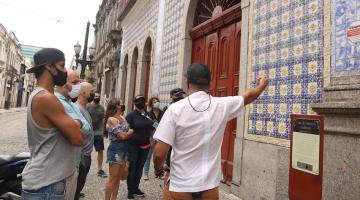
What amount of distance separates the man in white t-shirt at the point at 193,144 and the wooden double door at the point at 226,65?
374cm

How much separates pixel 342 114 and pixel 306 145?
133cm

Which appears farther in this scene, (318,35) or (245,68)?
Result: (245,68)

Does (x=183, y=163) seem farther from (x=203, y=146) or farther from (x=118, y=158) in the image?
(x=118, y=158)

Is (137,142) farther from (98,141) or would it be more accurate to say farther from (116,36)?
(116,36)

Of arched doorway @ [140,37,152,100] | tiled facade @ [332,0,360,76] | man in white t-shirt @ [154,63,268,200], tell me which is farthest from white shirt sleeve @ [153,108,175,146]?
arched doorway @ [140,37,152,100]

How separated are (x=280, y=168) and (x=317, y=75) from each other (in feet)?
4.18

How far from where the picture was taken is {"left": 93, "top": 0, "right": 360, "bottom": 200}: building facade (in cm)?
363

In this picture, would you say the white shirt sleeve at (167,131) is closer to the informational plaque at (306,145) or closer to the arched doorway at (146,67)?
the informational plaque at (306,145)

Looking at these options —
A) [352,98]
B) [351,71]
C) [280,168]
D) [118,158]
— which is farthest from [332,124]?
[118,158]

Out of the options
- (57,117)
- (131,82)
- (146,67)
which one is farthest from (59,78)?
(131,82)

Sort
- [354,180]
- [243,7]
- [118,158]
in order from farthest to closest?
1. [243,7]
2. [118,158]
3. [354,180]

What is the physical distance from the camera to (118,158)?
441 cm

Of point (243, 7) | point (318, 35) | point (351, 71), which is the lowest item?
point (351, 71)

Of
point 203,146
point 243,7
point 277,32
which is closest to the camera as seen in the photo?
point 203,146
